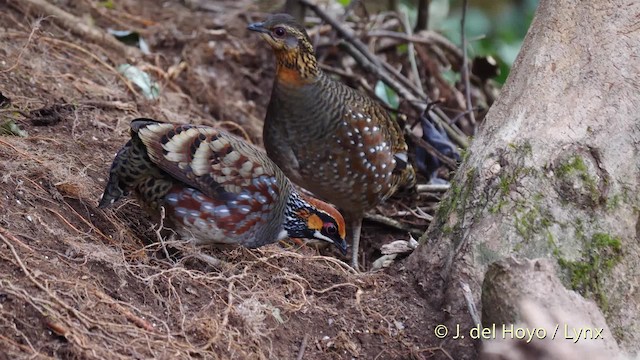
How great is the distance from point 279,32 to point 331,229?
50.5 inches

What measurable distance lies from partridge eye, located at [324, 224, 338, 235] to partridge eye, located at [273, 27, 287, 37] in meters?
1.24

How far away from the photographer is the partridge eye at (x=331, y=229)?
482 centimetres

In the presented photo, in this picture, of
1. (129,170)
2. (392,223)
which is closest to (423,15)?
(392,223)

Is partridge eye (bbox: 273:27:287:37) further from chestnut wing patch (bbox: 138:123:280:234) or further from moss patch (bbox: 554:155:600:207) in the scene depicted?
moss patch (bbox: 554:155:600:207)

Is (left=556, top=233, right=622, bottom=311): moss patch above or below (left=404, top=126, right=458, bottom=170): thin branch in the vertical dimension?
above

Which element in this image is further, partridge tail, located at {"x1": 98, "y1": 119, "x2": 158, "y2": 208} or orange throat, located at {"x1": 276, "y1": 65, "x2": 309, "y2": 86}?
orange throat, located at {"x1": 276, "y1": 65, "x2": 309, "y2": 86}

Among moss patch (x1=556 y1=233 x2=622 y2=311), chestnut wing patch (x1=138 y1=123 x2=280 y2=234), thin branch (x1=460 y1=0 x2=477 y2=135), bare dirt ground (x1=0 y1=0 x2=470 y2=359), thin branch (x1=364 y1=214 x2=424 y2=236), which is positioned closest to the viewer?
bare dirt ground (x1=0 y1=0 x2=470 y2=359)

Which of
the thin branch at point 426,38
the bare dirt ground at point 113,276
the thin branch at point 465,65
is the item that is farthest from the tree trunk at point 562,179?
the thin branch at point 426,38

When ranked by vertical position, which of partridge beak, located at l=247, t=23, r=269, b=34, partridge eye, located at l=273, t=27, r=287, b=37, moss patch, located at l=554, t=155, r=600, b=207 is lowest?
partridge beak, located at l=247, t=23, r=269, b=34

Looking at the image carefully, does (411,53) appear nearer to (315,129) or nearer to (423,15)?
(423,15)

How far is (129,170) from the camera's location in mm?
4293

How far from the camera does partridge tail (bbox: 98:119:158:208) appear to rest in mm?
4301

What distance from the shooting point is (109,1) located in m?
7.60

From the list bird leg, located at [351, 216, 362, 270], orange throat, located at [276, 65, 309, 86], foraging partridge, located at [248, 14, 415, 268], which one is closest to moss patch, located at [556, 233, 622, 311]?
foraging partridge, located at [248, 14, 415, 268]
